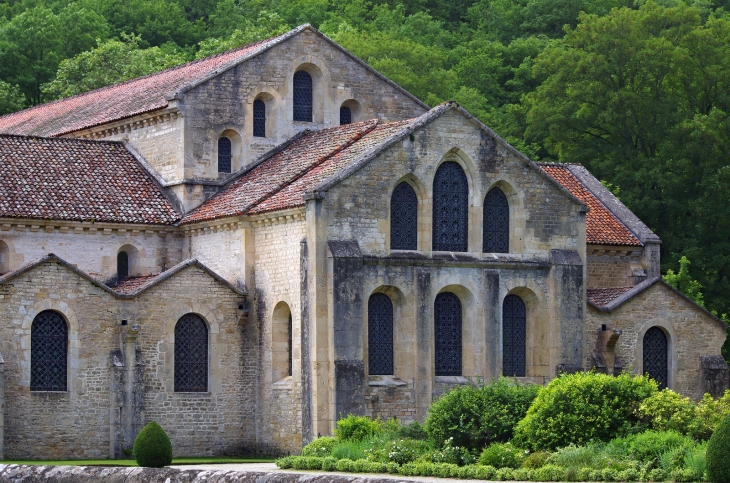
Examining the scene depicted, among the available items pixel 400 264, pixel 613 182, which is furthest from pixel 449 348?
pixel 613 182

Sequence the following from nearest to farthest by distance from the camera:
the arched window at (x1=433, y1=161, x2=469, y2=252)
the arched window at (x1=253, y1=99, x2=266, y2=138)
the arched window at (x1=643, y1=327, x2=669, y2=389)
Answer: the arched window at (x1=433, y1=161, x2=469, y2=252), the arched window at (x1=643, y1=327, x2=669, y2=389), the arched window at (x1=253, y1=99, x2=266, y2=138)

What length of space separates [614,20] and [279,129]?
91.0 ft

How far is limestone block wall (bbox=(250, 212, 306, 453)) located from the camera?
4959 centimetres

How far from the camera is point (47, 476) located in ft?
105

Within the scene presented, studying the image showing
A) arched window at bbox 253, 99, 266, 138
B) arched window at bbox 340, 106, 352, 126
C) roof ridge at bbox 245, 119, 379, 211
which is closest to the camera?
roof ridge at bbox 245, 119, 379, 211

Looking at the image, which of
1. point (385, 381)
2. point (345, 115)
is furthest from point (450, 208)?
point (345, 115)

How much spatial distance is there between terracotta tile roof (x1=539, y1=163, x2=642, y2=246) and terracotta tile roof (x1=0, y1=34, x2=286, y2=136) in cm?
1328

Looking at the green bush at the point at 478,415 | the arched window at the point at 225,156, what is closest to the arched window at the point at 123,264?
the arched window at the point at 225,156

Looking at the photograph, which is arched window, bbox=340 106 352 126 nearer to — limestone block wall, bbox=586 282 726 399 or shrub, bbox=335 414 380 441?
limestone block wall, bbox=586 282 726 399

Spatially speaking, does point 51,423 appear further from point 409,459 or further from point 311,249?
point 409,459

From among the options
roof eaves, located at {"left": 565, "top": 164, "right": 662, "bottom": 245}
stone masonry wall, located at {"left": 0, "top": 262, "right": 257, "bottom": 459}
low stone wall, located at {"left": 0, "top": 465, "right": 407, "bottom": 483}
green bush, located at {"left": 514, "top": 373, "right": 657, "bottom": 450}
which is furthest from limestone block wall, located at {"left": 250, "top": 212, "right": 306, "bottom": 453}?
low stone wall, located at {"left": 0, "top": 465, "right": 407, "bottom": 483}

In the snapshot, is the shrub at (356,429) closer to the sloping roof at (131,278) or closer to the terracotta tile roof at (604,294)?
the sloping roof at (131,278)

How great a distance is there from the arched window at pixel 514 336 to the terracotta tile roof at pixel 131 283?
11.5m

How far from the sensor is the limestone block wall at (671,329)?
5512cm
